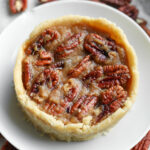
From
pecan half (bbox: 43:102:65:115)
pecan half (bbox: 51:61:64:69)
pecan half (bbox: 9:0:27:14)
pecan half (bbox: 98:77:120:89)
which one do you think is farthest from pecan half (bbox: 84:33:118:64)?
pecan half (bbox: 9:0:27:14)

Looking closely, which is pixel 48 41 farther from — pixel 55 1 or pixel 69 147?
pixel 69 147

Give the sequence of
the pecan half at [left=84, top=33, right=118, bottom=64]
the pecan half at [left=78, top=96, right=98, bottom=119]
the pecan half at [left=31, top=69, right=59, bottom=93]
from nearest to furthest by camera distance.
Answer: the pecan half at [left=78, top=96, right=98, bottom=119]
the pecan half at [left=31, top=69, right=59, bottom=93]
the pecan half at [left=84, top=33, right=118, bottom=64]

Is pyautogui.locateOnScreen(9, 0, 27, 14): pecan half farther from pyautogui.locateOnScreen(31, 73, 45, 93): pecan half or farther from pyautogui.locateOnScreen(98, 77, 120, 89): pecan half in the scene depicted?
pyautogui.locateOnScreen(98, 77, 120, 89): pecan half

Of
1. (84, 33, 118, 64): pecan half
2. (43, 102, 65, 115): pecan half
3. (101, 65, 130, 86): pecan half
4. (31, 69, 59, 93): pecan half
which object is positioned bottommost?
(43, 102, 65, 115): pecan half

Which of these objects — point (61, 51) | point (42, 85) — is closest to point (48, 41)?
point (61, 51)

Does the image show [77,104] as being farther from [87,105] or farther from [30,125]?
[30,125]

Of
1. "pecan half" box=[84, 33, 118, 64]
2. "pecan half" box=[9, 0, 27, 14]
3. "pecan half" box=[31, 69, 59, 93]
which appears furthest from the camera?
"pecan half" box=[9, 0, 27, 14]

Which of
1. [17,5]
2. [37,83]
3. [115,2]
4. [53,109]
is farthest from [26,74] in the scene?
[115,2]

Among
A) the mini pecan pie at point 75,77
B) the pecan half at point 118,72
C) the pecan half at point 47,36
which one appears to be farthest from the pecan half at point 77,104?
the pecan half at point 47,36

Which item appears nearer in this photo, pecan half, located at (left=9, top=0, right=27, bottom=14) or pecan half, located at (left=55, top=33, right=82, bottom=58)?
pecan half, located at (left=55, top=33, right=82, bottom=58)
